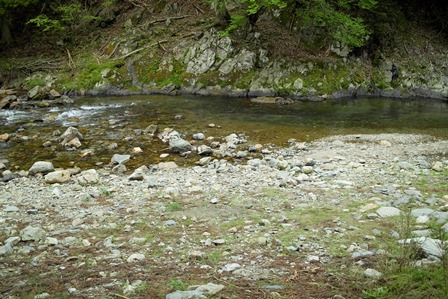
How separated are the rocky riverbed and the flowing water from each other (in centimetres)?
213

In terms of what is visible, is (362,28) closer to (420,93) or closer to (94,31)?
(420,93)

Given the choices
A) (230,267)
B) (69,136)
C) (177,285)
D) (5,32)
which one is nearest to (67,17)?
(5,32)

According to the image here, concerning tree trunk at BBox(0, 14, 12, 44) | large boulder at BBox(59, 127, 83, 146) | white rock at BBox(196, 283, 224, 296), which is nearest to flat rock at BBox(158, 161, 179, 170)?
large boulder at BBox(59, 127, 83, 146)

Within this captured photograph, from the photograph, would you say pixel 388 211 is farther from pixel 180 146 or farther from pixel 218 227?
pixel 180 146

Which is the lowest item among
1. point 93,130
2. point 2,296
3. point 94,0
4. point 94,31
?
point 93,130

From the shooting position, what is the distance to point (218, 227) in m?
5.52

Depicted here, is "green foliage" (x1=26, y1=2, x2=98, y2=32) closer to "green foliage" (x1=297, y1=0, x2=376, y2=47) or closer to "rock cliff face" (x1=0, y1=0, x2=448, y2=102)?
"rock cliff face" (x1=0, y1=0, x2=448, y2=102)

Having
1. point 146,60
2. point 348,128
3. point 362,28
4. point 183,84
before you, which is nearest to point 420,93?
point 362,28

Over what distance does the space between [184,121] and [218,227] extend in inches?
376

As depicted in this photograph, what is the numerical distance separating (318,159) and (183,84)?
1228 centimetres

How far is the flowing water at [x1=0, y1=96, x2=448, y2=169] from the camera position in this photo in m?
11.4

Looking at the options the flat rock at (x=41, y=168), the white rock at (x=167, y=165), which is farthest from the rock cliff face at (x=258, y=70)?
the flat rock at (x=41, y=168)

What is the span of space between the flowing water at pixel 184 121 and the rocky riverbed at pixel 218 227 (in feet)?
6.98

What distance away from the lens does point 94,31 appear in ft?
83.5
